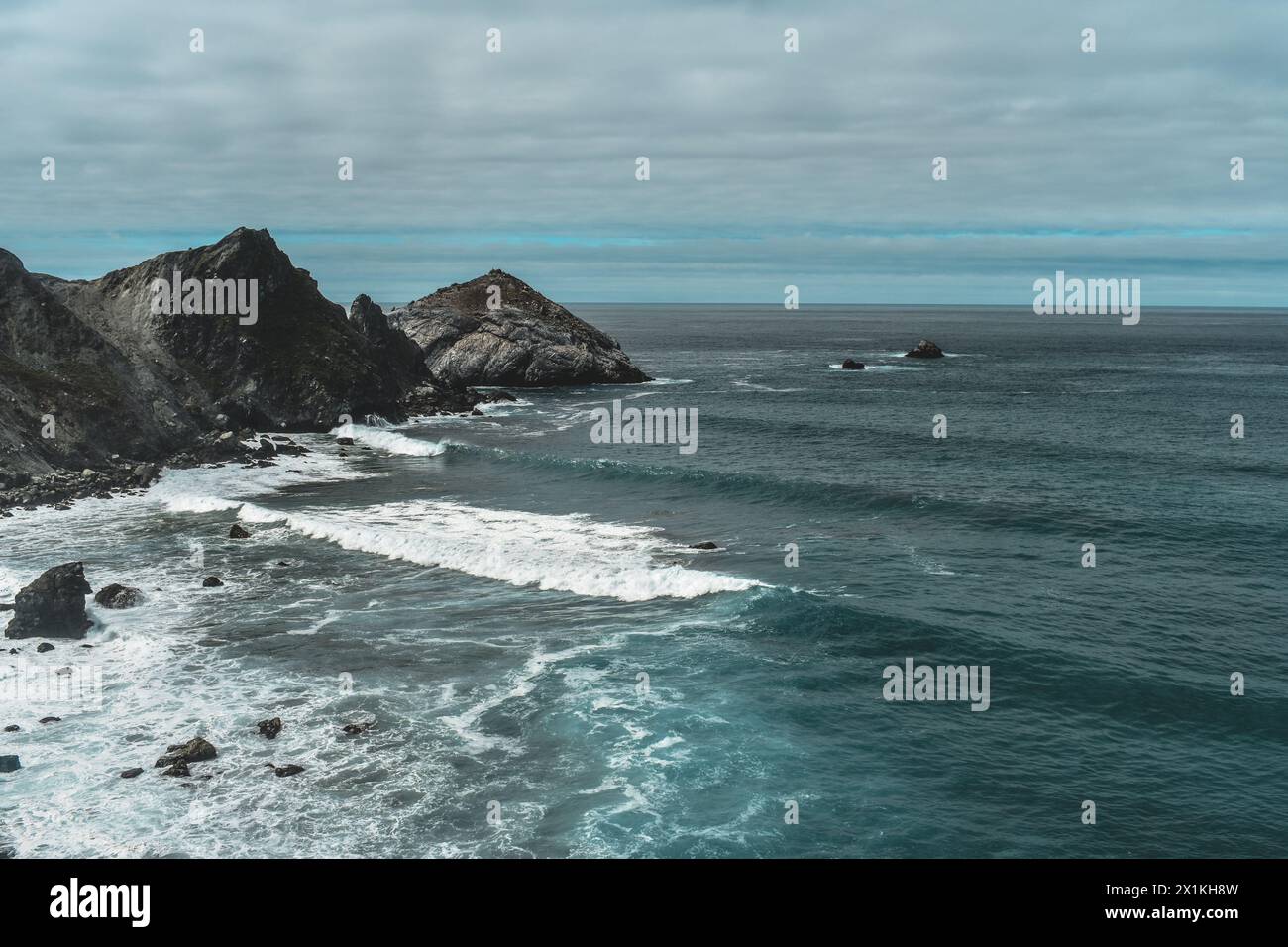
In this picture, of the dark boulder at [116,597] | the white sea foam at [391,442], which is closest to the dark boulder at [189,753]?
the dark boulder at [116,597]

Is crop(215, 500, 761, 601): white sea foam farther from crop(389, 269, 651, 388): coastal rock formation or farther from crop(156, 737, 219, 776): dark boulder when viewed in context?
crop(389, 269, 651, 388): coastal rock formation

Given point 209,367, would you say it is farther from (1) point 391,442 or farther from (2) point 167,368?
(1) point 391,442

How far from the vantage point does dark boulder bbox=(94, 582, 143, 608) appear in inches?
1419

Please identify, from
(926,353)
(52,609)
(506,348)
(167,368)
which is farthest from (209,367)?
(926,353)

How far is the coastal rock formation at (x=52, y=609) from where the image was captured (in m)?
33.2

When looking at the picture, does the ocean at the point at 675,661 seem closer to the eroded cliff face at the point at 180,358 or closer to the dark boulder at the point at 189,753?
the dark boulder at the point at 189,753

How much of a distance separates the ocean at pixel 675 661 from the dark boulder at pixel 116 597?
97 cm

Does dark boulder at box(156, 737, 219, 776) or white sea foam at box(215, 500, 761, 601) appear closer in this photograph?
dark boulder at box(156, 737, 219, 776)

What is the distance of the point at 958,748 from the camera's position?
25750 millimetres

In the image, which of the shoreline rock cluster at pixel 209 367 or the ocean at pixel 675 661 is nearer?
the ocean at pixel 675 661

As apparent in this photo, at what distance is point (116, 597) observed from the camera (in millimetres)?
36219

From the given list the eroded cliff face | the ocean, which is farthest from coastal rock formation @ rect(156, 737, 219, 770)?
the eroded cliff face

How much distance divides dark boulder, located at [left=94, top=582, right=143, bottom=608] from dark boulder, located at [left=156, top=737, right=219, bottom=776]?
519 inches
